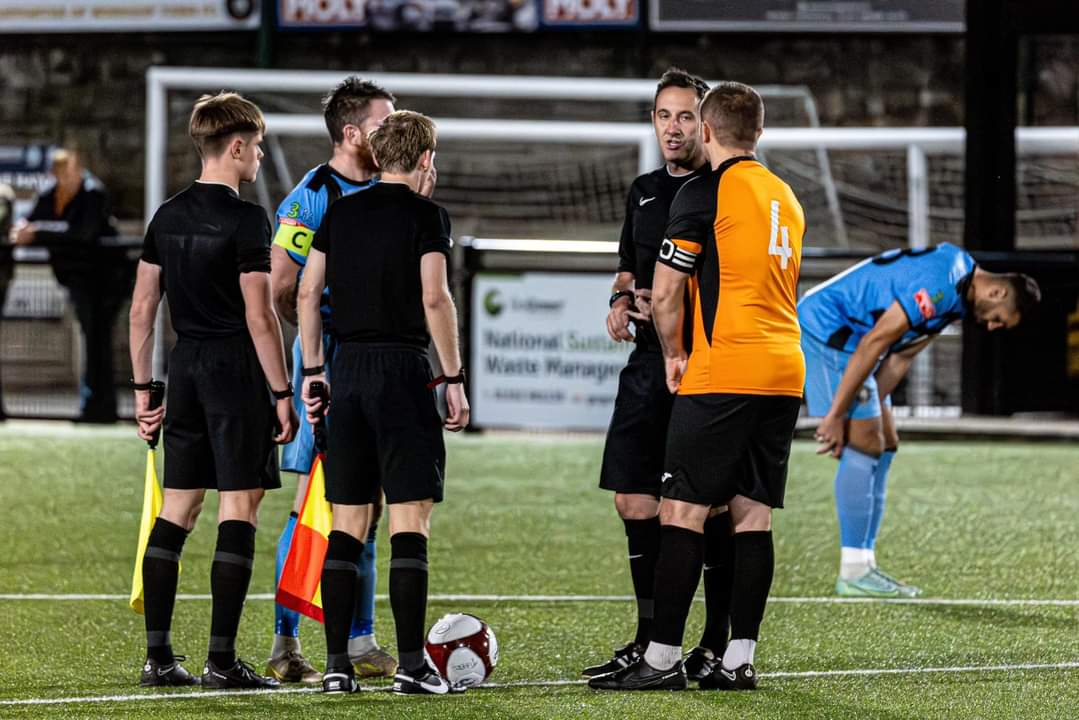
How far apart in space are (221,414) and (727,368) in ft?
4.98

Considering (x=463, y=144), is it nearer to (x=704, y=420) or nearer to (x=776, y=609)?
(x=776, y=609)

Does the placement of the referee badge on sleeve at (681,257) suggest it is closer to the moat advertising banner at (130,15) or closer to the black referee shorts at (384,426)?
the black referee shorts at (384,426)

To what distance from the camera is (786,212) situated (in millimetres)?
5371

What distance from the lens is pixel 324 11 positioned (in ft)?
74.2

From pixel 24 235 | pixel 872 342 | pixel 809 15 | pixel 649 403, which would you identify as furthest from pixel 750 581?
pixel 809 15

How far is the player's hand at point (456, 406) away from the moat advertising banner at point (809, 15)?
17.3m

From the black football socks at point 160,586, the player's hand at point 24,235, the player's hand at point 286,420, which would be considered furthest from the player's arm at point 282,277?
the player's hand at point 24,235

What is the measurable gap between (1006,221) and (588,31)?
946 cm

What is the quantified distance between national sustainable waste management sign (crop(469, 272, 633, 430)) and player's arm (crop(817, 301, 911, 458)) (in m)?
5.47

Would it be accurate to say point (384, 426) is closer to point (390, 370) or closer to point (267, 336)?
point (390, 370)

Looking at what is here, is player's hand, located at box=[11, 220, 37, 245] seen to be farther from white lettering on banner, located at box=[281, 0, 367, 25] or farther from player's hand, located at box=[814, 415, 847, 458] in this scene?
white lettering on banner, located at box=[281, 0, 367, 25]

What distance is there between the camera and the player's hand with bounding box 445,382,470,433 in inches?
213

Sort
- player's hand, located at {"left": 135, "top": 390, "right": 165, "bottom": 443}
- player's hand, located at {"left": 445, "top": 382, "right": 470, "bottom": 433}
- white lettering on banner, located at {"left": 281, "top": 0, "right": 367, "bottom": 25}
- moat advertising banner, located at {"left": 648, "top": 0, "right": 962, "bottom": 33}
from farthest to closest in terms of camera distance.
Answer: white lettering on banner, located at {"left": 281, "top": 0, "right": 367, "bottom": 25} < moat advertising banner, located at {"left": 648, "top": 0, "right": 962, "bottom": 33} < player's hand, located at {"left": 135, "top": 390, "right": 165, "bottom": 443} < player's hand, located at {"left": 445, "top": 382, "right": 470, "bottom": 433}

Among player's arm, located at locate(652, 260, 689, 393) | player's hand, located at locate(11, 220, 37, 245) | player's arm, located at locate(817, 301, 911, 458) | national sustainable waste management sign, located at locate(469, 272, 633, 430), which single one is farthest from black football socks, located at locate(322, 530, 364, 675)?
player's hand, located at locate(11, 220, 37, 245)
